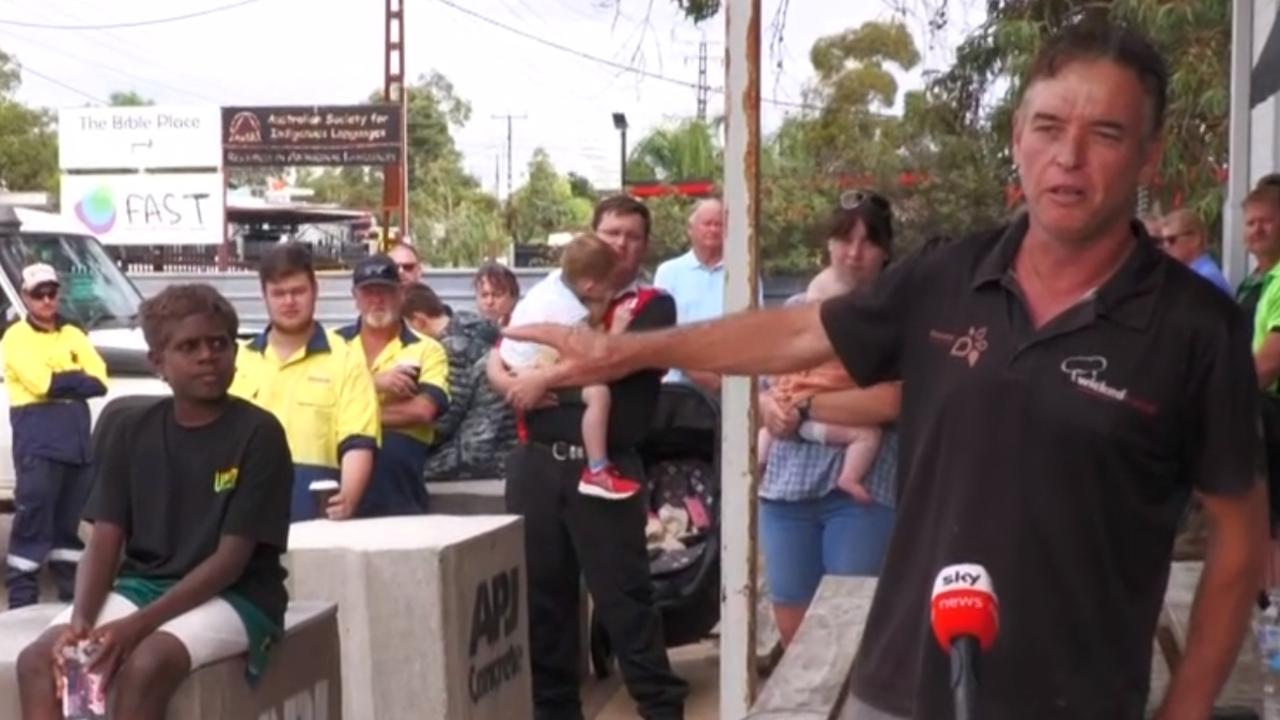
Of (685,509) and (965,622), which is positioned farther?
(685,509)

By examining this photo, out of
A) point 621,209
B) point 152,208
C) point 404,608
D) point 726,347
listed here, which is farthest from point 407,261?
point 152,208

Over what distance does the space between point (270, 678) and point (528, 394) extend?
1136 mm

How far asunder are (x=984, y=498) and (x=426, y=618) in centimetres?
370

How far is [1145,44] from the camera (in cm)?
278

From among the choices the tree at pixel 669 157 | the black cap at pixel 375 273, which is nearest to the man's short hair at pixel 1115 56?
the black cap at pixel 375 273

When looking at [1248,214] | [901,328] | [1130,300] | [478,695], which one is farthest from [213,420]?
[1248,214]

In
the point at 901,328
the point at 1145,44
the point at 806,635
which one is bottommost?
the point at 806,635

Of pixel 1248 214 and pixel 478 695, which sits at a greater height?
pixel 1248 214

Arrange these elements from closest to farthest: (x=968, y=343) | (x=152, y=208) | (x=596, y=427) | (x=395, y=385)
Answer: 1. (x=968, y=343)
2. (x=596, y=427)
3. (x=395, y=385)
4. (x=152, y=208)

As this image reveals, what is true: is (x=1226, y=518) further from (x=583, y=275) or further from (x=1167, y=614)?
(x=583, y=275)

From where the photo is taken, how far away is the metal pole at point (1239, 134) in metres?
9.22

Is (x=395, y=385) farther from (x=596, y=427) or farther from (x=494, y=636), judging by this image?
(x=494, y=636)

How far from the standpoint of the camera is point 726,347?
9.93 ft

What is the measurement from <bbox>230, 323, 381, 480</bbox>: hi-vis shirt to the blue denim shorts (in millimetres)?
1645
